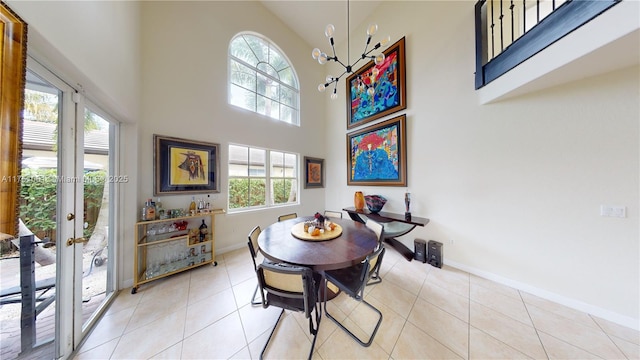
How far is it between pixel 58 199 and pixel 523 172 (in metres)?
4.51

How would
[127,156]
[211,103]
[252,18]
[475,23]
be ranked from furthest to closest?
[252,18] < [211,103] < [475,23] < [127,156]

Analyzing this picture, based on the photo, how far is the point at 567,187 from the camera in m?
1.89

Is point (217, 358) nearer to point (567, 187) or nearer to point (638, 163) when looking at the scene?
point (567, 187)

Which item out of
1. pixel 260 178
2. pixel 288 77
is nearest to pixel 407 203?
pixel 260 178

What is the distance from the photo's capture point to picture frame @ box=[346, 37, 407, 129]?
10.6 ft

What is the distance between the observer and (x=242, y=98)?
344 centimetres

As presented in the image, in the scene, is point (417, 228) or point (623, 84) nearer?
point (623, 84)

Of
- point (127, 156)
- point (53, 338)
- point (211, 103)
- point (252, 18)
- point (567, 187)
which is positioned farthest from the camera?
point (252, 18)

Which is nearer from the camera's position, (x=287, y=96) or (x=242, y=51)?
(x=242, y=51)

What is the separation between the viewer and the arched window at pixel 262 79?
3.41 m

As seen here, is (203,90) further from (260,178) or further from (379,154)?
(379,154)

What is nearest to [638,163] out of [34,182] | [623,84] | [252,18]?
[623,84]

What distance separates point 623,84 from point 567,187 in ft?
3.32

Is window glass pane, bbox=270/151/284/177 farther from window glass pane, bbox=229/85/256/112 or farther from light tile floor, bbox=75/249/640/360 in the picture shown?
light tile floor, bbox=75/249/640/360
